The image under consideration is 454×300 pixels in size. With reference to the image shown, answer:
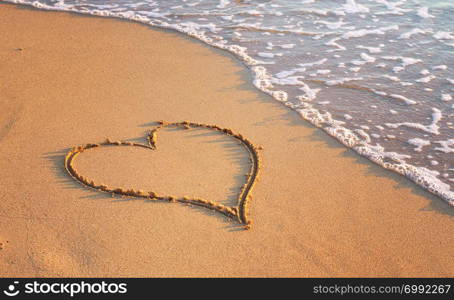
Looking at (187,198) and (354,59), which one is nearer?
(187,198)

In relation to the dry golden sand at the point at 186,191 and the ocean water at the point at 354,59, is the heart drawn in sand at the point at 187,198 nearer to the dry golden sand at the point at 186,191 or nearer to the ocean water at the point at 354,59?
the dry golden sand at the point at 186,191

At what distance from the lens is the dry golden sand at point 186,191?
2.84 metres

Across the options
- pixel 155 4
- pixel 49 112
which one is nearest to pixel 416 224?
pixel 49 112

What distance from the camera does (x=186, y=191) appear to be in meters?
3.34

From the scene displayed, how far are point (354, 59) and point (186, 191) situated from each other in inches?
119

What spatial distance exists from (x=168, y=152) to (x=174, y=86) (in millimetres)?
1161

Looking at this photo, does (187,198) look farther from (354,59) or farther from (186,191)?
(354,59)

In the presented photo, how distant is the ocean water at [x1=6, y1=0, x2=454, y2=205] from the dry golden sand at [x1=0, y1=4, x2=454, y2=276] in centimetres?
28

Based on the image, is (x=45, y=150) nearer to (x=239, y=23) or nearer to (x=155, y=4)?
(x=239, y=23)

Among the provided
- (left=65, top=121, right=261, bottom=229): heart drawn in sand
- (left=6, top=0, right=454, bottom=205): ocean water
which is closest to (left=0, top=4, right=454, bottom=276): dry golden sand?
(left=65, top=121, right=261, bottom=229): heart drawn in sand

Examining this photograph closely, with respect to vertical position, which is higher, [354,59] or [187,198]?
[354,59]

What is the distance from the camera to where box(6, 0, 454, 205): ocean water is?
397 centimetres

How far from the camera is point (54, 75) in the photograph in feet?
15.9

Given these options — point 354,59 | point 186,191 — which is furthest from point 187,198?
point 354,59
